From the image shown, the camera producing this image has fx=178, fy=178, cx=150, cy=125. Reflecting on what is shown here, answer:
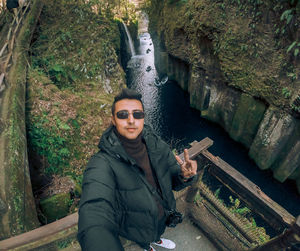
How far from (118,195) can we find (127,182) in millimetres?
189

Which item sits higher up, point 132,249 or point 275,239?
point 275,239

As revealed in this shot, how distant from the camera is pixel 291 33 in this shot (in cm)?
786

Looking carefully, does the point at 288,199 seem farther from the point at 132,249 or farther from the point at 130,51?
the point at 130,51

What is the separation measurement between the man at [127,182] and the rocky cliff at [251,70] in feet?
27.8

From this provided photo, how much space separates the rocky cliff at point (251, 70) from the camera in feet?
27.1

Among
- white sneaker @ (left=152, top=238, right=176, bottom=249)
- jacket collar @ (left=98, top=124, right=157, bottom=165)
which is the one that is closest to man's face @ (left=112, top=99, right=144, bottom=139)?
jacket collar @ (left=98, top=124, right=157, bottom=165)

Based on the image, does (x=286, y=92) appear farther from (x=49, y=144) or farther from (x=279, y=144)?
(x=49, y=144)

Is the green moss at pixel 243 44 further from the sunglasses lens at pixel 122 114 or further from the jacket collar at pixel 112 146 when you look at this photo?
the jacket collar at pixel 112 146

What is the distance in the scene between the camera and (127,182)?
1.96 metres

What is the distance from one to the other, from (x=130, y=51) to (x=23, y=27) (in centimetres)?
1688

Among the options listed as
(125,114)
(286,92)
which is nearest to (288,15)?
(286,92)

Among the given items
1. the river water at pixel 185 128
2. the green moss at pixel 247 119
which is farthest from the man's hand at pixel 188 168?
Answer: the river water at pixel 185 128

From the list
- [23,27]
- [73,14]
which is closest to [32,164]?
[23,27]

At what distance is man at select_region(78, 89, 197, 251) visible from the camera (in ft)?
5.13
